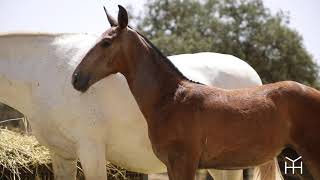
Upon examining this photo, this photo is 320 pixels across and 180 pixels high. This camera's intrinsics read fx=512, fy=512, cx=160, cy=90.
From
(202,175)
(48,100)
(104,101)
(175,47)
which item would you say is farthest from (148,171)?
(175,47)

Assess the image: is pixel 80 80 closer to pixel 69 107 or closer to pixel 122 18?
pixel 122 18

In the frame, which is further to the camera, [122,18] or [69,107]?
[69,107]

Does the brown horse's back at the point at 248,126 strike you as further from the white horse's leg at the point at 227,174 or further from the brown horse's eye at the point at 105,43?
the white horse's leg at the point at 227,174

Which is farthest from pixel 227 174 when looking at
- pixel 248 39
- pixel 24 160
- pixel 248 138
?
pixel 248 39

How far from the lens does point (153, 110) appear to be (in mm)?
4078

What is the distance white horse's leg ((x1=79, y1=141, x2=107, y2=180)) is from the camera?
4.61m

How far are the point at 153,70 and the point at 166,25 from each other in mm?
27895

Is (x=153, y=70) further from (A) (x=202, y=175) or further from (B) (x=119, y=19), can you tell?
(A) (x=202, y=175)

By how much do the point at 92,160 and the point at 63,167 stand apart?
26.8 inches

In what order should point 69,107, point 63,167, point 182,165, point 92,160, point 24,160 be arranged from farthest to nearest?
point 24,160 < point 63,167 < point 69,107 < point 92,160 < point 182,165

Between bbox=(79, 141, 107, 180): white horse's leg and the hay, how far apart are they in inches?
42.6

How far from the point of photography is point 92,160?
461cm

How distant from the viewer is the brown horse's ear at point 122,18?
395cm

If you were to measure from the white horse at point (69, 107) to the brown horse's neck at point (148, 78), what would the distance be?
2.41 ft
